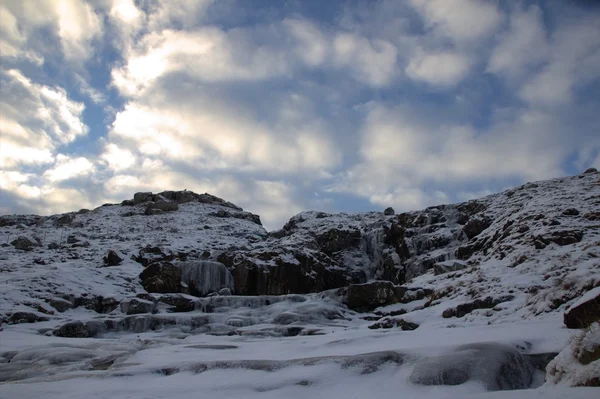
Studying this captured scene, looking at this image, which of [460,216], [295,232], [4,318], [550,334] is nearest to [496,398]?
[550,334]

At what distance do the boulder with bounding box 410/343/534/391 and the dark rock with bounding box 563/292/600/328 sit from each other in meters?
1.36

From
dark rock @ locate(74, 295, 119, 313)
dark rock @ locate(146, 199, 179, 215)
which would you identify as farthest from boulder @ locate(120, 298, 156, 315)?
dark rock @ locate(146, 199, 179, 215)

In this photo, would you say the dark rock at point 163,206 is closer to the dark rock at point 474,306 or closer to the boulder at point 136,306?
the boulder at point 136,306

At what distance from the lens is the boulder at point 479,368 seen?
720 cm

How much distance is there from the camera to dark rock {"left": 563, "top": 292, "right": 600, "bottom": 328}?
7.66 meters

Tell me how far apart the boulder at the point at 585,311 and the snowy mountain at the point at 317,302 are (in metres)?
0.04

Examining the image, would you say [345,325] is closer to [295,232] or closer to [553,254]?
[553,254]

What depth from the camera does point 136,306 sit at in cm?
2672

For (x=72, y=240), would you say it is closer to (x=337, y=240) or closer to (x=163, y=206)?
(x=163, y=206)

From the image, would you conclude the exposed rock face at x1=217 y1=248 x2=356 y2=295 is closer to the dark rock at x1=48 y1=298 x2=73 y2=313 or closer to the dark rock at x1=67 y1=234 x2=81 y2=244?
the dark rock at x1=48 y1=298 x2=73 y2=313

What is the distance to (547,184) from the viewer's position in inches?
1625

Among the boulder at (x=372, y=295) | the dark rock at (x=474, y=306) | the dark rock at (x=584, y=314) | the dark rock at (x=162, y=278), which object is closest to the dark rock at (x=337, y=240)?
the boulder at (x=372, y=295)

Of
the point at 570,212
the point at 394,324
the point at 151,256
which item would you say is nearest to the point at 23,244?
the point at 151,256

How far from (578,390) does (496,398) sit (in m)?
0.81
